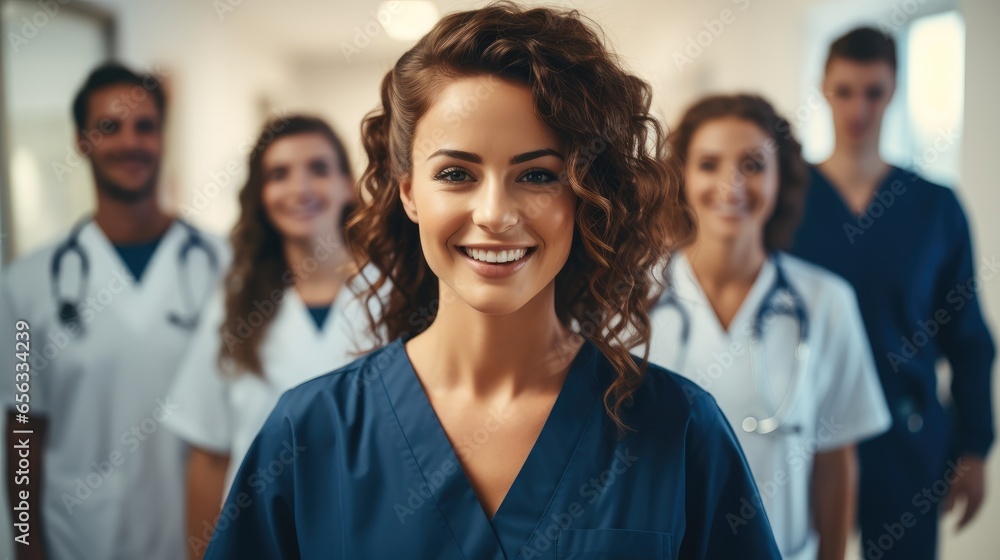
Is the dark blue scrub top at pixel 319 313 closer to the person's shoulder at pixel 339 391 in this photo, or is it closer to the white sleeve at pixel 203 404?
the white sleeve at pixel 203 404

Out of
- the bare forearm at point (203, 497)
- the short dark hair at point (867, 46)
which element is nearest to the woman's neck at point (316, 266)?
the bare forearm at point (203, 497)

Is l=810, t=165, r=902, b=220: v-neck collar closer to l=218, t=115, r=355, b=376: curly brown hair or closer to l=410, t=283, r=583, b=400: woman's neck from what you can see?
l=410, t=283, r=583, b=400: woman's neck

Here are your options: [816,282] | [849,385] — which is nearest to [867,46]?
[816,282]

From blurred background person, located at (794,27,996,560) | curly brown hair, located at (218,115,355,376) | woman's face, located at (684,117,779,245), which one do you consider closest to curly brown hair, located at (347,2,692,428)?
woman's face, located at (684,117,779,245)

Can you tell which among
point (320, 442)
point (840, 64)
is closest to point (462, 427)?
point (320, 442)

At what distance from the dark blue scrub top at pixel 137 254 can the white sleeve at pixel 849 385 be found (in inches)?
65.2

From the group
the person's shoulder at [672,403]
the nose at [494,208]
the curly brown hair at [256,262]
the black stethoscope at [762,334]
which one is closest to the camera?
the nose at [494,208]

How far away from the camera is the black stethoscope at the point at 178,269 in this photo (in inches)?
70.2

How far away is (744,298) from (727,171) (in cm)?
30

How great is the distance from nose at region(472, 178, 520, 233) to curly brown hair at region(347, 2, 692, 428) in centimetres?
9

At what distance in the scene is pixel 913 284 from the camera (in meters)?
1.69

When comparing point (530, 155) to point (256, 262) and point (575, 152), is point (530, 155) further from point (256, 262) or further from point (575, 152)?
point (256, 262)

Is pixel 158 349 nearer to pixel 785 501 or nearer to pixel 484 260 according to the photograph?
pixel 484 260

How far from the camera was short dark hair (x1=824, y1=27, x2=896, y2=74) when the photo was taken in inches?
66.5
